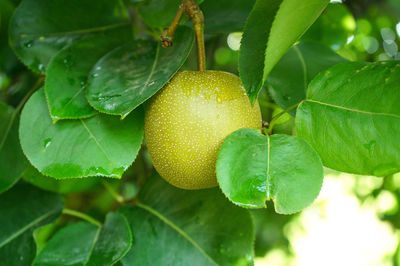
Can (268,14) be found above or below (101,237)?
above

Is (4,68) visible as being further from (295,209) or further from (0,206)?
(295,209)

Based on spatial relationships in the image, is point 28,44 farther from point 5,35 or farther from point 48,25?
point 5,35

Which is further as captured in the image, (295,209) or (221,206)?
(221,206)

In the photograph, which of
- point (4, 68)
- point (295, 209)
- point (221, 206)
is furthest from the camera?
point (4, 68)

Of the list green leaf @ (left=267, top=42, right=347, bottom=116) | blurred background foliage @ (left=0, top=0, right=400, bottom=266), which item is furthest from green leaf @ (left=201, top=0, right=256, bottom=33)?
green leaf @ (left=267, top=42, right=347, bottom=116)

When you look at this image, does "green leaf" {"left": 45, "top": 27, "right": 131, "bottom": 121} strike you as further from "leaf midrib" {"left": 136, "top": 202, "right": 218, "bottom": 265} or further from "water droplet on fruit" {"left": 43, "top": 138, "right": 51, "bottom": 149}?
"leaf midrib" {"left": 136, "top": 202, "right": 218, "bottom": 265}

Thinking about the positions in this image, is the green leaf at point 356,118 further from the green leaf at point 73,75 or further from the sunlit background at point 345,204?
the green leaf at point 73,75

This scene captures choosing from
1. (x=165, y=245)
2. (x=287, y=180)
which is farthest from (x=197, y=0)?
(x=165, y=245)
